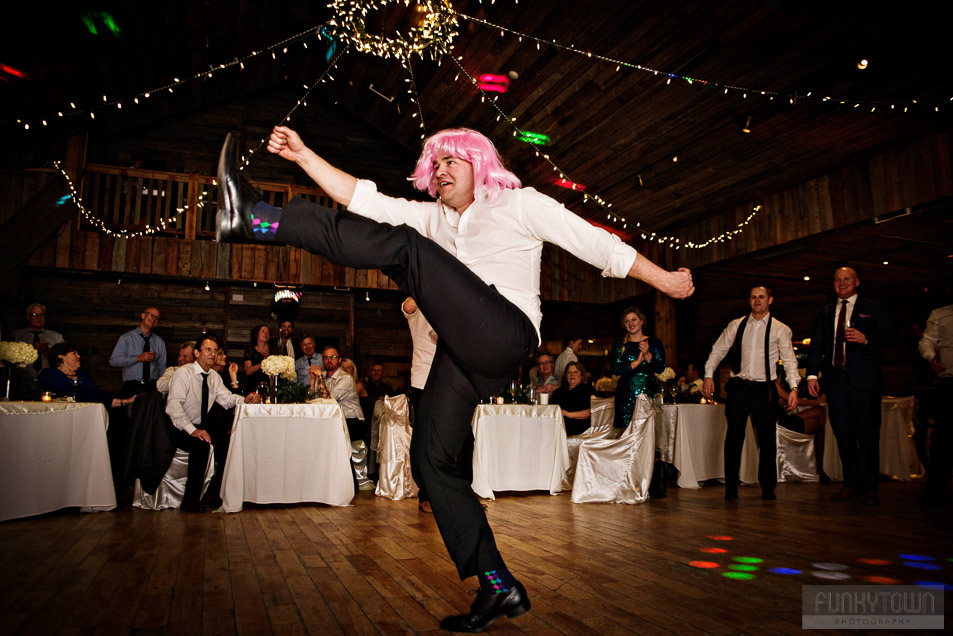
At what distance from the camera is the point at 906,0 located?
14.1 ft

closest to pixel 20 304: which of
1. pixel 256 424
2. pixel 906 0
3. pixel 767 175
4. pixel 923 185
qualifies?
pixel 256 424

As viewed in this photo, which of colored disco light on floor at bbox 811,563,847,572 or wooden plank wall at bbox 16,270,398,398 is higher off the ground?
wooden plank wall at bbox 16,270,398,398

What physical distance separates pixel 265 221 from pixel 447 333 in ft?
1.83

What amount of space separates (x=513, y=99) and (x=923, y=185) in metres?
4.42

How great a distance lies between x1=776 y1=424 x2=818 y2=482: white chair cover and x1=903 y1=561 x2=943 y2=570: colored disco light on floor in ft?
12.0

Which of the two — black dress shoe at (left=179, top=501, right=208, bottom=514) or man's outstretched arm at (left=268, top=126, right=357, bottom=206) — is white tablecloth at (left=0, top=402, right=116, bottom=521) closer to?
black dress shoe at (left=179, top=501, right=208, bottom=514)

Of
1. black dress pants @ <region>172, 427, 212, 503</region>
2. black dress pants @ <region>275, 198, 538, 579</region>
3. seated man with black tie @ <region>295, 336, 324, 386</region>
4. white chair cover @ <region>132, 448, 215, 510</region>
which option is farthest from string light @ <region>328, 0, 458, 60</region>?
black dress pants @ <region>275, 198, 538, 579</region>

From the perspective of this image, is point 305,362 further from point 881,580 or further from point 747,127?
point 881,580

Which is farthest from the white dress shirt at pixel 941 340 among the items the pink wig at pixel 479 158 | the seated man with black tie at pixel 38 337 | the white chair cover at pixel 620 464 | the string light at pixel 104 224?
the string light at pixel 104 224

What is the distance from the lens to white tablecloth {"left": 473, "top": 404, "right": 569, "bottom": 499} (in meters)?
4.71

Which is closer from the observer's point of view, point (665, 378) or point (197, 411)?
point (197, 411)

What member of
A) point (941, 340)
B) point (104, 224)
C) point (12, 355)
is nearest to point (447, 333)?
point (12, 355)

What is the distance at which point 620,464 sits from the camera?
14.6 ft

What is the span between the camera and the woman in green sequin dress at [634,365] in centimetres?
480
